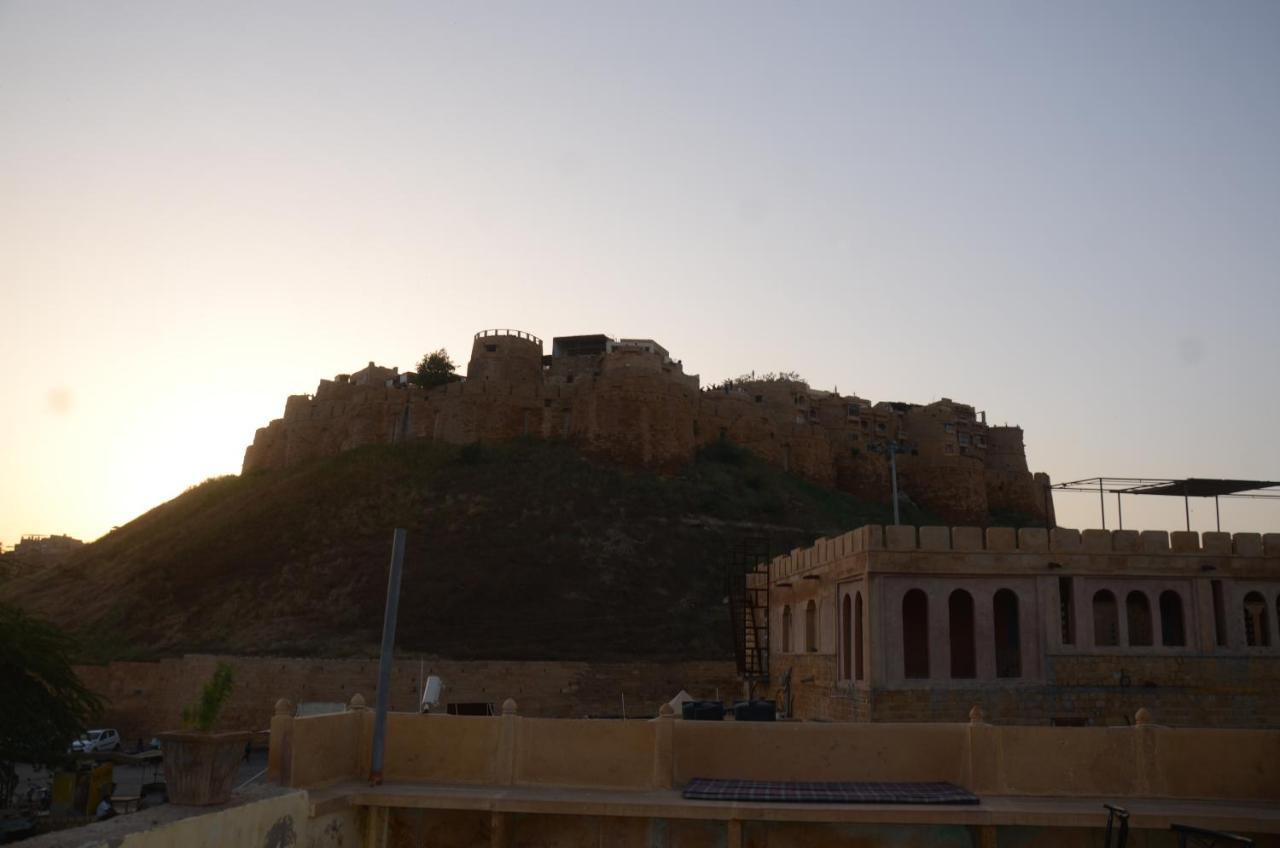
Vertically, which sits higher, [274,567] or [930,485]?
[930,485]

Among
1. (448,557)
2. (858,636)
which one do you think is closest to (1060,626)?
(858,636)

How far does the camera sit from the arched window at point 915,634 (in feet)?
59.9

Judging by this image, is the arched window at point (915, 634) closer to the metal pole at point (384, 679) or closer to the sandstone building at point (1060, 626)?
the sandstone building at point (1060, 626)

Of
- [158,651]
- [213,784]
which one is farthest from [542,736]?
[158,651]

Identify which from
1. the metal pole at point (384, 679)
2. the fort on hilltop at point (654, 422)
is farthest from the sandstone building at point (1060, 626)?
the fort on hilltop at point (654, 422)

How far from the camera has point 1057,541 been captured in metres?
18.8

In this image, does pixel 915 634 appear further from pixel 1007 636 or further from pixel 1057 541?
pixel 1057 541

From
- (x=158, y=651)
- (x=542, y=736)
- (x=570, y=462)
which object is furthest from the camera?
(x=570, y=462)

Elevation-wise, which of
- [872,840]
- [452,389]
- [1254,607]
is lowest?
[872,840]

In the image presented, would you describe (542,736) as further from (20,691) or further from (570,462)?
(570,462)

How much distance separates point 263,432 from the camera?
65375 millimetres

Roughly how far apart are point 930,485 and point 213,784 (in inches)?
2363

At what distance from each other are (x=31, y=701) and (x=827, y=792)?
48.8ft

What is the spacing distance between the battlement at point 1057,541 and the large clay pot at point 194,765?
38.9ft
